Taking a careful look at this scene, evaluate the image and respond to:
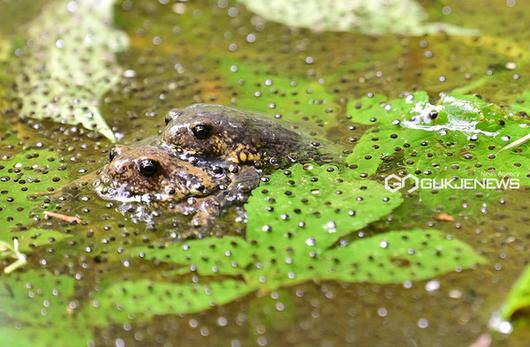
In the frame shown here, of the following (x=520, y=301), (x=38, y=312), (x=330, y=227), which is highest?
(x=520, y=301)

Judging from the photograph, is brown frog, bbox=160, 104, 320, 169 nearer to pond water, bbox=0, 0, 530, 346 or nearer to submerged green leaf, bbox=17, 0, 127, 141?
pond water, bbox=0, 0, 530, 346

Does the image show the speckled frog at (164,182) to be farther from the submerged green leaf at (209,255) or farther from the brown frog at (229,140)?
the submerged green leaf at (209,255)

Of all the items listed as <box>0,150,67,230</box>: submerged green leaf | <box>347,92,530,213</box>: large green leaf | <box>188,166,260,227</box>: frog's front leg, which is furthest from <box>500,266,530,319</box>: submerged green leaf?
<box>0,150,67,230</box>: submerged green leaf

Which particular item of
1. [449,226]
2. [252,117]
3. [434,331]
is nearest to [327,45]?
[252,117]

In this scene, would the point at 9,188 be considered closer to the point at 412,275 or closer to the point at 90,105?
the point at 90,105

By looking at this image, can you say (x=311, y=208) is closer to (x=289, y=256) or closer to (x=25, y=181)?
(x=289, y=256)

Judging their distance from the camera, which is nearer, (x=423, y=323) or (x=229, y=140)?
(x=423, y=323)

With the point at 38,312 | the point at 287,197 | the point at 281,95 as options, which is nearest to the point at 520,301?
the point at 287,197
